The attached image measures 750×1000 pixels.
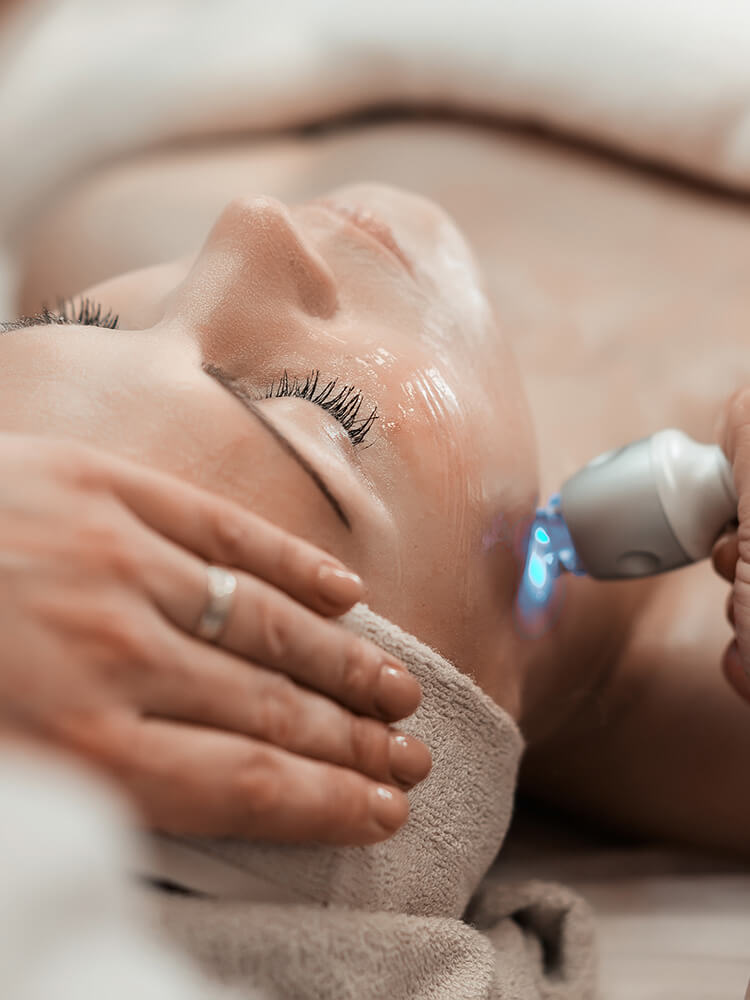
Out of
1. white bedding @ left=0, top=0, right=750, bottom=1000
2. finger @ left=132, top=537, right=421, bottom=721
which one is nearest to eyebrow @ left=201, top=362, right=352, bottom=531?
finger @ left=132, top=537, right=421, bottom=721

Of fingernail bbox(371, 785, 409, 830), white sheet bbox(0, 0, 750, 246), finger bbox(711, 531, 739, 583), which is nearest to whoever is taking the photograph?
fingernail bbox(371, 785, 409, 830)

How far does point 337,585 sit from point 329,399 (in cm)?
20

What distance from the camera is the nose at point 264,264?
84 centimetres

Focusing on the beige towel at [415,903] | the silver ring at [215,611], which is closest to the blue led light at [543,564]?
the beige towel at [415,903]

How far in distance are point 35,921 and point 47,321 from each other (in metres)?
0.54

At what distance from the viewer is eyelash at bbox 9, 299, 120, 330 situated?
874mm

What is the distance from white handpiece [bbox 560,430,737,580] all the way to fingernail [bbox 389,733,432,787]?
1.12ft

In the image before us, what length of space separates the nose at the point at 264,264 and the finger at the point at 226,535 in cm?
23

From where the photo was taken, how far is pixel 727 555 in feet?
3.05

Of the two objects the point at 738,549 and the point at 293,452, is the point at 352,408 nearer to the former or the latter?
the point at 293,452

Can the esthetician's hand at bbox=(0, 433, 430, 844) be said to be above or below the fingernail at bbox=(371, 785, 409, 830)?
above

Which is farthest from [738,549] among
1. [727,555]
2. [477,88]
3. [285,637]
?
[477,88]

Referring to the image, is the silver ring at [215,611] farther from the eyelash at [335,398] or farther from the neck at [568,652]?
the neck at [568,652]

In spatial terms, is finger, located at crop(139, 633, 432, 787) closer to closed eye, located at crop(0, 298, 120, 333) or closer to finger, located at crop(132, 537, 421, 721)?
finger, located at crop(132, 537, 421, 721)
